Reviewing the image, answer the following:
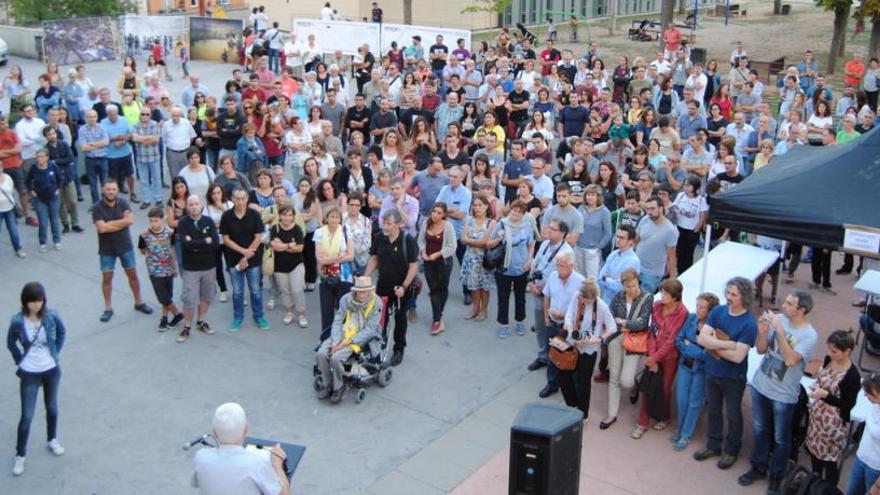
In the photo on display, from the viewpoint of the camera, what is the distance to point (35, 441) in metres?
7.50

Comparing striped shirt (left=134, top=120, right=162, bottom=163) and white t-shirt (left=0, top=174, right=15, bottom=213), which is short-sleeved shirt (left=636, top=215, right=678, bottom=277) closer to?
striped shirt (left=134, top=120, right=162, bottom=163)

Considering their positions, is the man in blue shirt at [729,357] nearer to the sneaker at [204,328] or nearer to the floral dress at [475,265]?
the floral dress at [475,265]

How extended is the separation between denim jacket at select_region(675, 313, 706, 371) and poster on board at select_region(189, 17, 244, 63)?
24.1m

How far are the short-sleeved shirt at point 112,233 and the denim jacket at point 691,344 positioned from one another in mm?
6037

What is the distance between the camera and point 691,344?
24.0 feet

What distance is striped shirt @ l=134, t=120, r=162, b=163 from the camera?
13.2m

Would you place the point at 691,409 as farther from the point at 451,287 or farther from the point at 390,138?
the point at 390,138

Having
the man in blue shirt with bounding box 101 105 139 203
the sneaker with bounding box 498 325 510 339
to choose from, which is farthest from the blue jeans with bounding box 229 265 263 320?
the man in blue shirt with bounding box 101 105 139 203

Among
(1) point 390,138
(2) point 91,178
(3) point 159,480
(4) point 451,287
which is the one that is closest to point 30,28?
(2) point 91,178

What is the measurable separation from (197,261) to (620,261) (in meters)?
4.36

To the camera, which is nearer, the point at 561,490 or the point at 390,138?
the point at 561,490

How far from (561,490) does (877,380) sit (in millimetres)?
2409

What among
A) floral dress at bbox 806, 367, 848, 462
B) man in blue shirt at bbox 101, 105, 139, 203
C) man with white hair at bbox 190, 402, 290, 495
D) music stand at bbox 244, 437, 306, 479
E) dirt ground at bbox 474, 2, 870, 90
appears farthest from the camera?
dirt ground at bbox 474, 2, 870, 90

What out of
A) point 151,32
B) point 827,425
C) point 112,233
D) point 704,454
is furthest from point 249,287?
point 151,32
